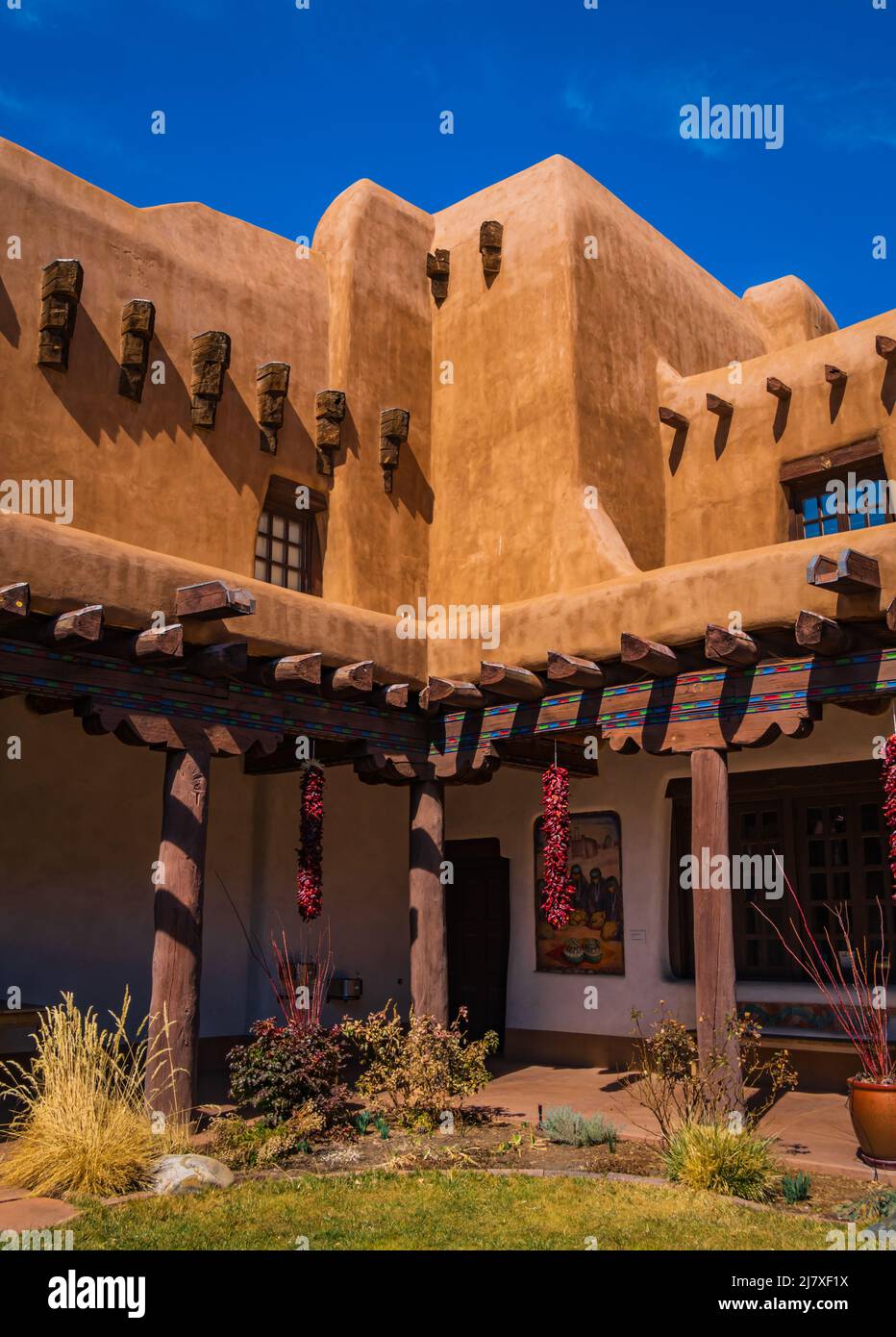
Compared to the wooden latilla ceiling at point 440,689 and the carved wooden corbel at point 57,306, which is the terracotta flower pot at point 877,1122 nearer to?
the wooden latilla ceiling at point 440,689

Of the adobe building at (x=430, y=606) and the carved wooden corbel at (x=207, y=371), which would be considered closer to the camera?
the adobe building at (x=430, y=606)

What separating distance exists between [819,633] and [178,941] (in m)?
5.35

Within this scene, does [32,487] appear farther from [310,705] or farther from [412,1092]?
[412,1092]

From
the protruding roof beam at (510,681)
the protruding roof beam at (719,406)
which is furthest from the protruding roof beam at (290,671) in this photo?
the protruding roof beam at (719,406)

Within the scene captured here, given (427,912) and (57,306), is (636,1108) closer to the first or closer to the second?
(427,912)

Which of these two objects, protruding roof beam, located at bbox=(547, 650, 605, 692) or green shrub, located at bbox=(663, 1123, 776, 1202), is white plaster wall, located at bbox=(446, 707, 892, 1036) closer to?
protruding roof beam, located at bbox=(547, 650, 605, 692)

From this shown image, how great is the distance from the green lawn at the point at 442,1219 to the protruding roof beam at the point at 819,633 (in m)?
3.82

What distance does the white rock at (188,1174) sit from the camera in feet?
24.8

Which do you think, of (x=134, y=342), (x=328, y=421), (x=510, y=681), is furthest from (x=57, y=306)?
(x=510, y=681)

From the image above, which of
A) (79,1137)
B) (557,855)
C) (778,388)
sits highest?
(778,388)

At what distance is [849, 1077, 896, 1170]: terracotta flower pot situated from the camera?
7.88 m

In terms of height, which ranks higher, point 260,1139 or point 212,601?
point 212,601

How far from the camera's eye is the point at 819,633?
8570 millimetres

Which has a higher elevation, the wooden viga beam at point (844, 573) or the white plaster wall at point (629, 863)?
the wooden viga beam at point (844, 573)
